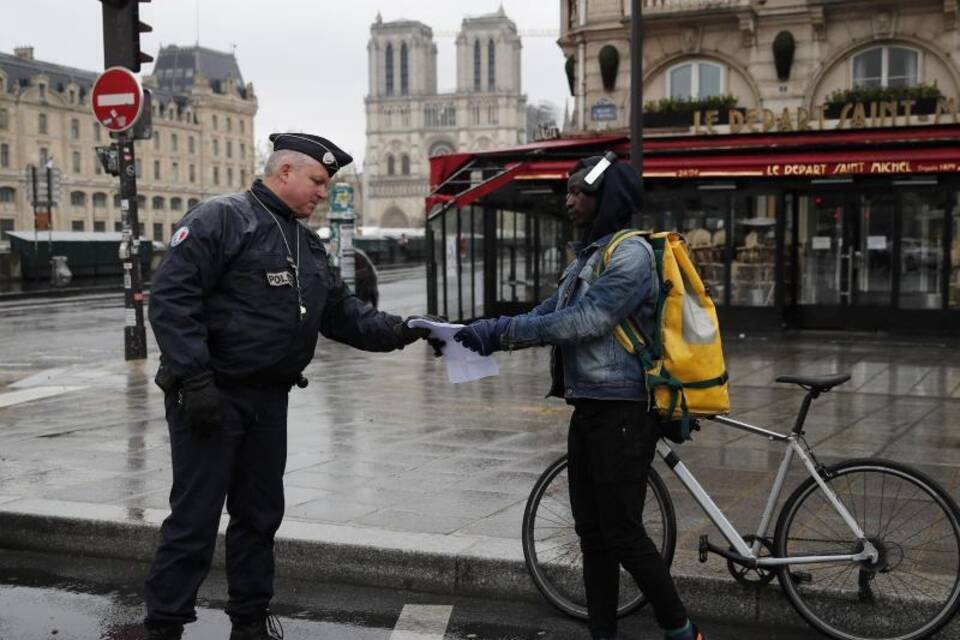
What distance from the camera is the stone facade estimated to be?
1989 cm

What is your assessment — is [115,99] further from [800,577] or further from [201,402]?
[800,577]

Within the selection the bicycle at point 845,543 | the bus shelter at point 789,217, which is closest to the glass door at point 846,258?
the bus shelter at point 789,217

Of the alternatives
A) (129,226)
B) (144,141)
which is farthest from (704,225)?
(144,141)

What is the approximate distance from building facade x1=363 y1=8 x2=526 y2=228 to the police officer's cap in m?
179

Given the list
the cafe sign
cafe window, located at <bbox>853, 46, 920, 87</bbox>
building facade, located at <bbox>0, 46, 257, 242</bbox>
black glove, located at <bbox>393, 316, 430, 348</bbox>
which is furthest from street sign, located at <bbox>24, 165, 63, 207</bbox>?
building facade, located at <bbox>0, 46, 257, 242</bbox>

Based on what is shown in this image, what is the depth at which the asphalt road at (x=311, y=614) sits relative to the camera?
449cm

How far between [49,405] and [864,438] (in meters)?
7.03

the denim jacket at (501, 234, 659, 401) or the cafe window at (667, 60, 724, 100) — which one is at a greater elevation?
the cafe window at (667, 60, 724, 100)

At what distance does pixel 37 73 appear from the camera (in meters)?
102

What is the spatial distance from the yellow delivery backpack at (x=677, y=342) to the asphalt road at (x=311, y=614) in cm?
110

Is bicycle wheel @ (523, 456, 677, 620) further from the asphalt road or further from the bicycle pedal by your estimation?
the bicycle pedal

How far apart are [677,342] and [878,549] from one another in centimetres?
125

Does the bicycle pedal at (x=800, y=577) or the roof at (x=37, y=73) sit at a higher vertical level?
the roof at (x=37, y=73)

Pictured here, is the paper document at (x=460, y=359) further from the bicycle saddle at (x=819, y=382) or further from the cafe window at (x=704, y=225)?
the cafe window at (x=704, y=225)
